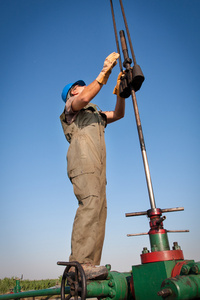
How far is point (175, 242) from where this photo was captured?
2016 millimetres

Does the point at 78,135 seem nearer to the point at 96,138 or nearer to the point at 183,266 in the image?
the point at 96,138

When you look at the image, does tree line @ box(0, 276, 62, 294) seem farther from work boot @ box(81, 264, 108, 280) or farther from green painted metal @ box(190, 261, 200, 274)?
green painted metal @ box(190, 261, 200, 274)

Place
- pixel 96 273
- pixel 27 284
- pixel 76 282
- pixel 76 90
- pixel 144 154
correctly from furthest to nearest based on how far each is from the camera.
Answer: pixel 27 284 → pixel 76 90 → pixel 144 154 → pixel 96 273 → pixel 76 282

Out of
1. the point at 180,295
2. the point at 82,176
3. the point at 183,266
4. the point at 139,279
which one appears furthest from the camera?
the point at 82,176

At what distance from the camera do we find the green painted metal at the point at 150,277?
177 centimetres

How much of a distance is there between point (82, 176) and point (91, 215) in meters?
0.42

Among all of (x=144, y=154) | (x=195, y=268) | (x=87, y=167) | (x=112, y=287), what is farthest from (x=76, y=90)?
(x=195, y=268)

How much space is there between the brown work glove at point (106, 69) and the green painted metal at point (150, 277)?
191 cm

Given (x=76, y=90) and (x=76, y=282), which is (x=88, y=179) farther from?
(x=76, y=90)

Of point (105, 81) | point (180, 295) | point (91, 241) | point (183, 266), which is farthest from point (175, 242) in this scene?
point (105, 81)

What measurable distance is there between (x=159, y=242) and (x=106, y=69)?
6.18ft

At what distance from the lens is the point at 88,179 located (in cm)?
259

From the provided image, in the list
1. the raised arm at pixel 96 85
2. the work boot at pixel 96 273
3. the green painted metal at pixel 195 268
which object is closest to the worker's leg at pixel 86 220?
the work boot at pixel 96 273

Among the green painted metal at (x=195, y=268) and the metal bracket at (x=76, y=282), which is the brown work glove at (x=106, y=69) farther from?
the green painted metal at (x=195, y=268)
